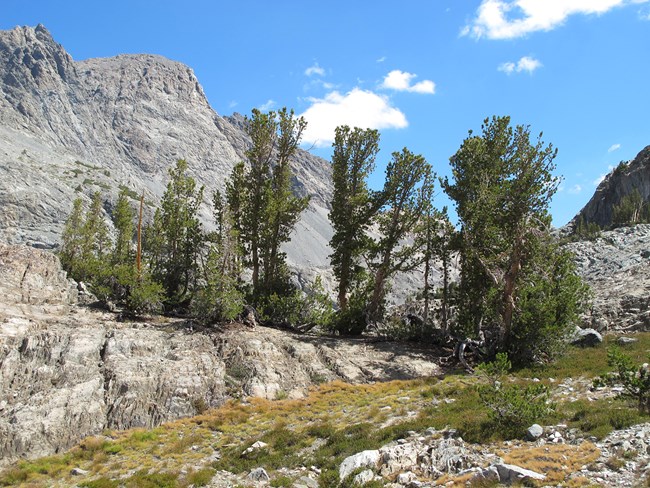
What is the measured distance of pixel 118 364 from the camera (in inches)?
878

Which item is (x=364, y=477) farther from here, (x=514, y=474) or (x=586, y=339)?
(x=586, y=339)

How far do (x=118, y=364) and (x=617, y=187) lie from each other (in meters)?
116

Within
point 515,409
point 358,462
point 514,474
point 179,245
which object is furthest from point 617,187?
point 514,474

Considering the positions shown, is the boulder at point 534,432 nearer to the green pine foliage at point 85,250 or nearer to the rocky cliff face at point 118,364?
the rocky cliff face at point 118,364

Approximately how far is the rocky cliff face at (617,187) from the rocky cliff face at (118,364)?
93.2 meters

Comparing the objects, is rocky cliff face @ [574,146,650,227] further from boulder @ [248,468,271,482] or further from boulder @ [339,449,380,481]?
boulder @ [248,468,271,482]

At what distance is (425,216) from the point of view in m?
35.9

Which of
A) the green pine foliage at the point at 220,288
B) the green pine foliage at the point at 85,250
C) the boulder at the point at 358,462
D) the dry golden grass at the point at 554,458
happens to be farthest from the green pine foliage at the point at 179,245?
the dry golden grass at the point at 554,458

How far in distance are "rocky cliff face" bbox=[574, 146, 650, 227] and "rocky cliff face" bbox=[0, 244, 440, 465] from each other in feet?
306

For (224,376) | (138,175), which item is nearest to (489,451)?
(224,376)

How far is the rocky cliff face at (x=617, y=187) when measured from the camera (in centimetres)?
10175

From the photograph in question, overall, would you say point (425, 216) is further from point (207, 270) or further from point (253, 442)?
point (253, 442)

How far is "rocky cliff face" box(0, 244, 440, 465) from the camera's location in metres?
19.1

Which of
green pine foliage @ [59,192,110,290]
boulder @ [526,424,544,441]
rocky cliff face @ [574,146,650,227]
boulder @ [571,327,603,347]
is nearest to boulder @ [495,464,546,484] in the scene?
boulder @ [526,424,544,441]
